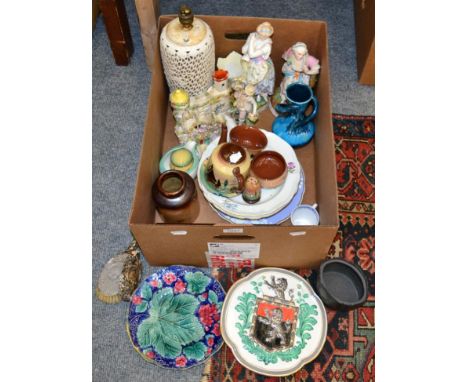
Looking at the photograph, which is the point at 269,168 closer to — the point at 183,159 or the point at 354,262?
the point at 183,159

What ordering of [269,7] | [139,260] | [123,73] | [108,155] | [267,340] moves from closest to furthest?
[267,340] → [139,260] → [108,155] → [123,73] → [269,7]

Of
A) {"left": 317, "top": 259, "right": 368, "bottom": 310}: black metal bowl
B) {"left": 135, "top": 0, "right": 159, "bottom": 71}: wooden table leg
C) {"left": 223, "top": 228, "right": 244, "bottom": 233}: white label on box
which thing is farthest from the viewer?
{"left": 135, "top": 0, "right": 159, "bottom": 71}: wooden table leg

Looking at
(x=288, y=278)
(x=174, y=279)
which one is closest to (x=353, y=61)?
(x=288, y=278)

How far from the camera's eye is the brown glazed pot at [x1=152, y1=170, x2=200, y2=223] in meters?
1.00

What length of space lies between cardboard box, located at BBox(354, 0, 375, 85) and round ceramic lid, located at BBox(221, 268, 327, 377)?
2.31 ft

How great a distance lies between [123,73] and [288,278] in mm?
862

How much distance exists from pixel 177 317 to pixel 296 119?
0.58m

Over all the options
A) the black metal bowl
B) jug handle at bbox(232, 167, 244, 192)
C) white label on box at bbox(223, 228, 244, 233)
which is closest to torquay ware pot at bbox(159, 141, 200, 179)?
jug handle at bbox(232, 167, 244, 192)

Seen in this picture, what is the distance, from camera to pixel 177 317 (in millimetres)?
1056

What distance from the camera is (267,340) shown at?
1.00 m

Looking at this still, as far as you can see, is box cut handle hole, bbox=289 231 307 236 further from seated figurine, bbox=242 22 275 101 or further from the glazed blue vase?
seated figurine, bbox=242 22 275 101

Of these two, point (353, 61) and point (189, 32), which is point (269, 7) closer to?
point (353, 61)

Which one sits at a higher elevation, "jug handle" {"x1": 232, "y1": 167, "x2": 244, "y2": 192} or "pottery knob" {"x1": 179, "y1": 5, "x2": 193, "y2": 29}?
"pottery knob" {"x1": 179, "y1": 5, "x2": 193, "y2": 29}

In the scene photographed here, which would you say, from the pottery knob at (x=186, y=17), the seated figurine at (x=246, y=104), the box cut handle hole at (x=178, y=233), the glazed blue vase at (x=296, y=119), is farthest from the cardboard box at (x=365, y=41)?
the box cut handle hole at (x=178, y=233)
